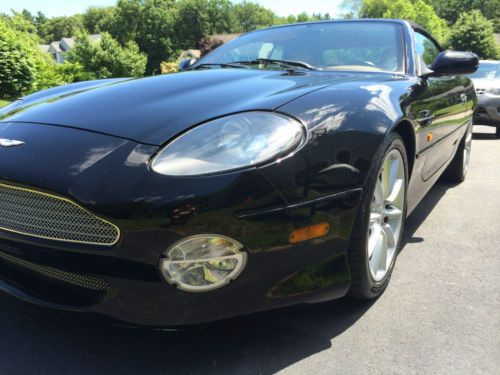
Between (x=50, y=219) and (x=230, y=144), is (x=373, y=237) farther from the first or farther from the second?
(x=50, y=219)

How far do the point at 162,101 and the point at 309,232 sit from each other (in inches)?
32.7

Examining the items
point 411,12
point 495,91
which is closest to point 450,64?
point 495,91

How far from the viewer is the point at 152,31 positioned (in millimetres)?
68250

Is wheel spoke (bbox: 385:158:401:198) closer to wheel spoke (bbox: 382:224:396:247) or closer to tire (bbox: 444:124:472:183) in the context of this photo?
wheel spoke (bbox: 382:224:396:247)

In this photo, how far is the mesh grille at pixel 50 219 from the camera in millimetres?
1587

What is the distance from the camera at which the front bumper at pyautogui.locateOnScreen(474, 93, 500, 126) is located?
792 centimetres

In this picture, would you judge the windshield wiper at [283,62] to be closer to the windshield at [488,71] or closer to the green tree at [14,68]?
the windshield at [488,71]

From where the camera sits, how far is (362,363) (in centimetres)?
183

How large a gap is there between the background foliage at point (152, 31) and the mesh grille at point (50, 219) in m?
12.5

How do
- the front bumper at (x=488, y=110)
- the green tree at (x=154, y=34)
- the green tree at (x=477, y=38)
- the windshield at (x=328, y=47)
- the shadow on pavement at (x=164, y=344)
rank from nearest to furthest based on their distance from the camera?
1. the shadow on pavement at (x=164, y=344)
2. the windshield at (x=328, y=47)
3. the front bumper at (x=488, y=110)
4. the green tree at (x=477, y=38)
5. the green tree at (x=154, y=34)

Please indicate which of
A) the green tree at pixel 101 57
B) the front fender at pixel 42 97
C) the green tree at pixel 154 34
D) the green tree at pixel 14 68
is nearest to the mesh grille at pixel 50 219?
the front fender at pixel 42 97

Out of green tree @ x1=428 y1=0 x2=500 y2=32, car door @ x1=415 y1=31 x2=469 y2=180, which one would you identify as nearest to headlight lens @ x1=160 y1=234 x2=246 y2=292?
car door @ x1=415 y1=31 x2=469 y2=180

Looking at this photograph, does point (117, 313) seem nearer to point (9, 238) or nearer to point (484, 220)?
point (9, 238)

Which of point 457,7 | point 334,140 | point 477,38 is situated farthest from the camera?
point 457,7
